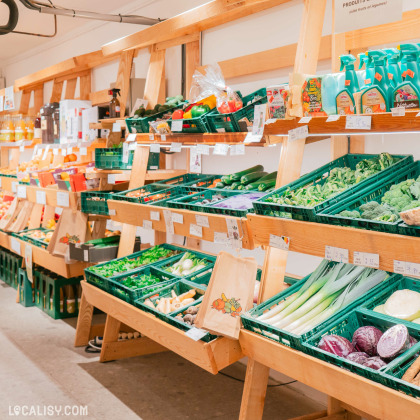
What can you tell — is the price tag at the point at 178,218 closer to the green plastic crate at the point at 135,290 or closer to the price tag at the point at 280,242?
the green plastic crate at the point at 135,290

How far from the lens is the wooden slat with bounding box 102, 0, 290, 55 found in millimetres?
3203

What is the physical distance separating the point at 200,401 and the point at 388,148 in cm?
190

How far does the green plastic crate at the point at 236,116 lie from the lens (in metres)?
3.03

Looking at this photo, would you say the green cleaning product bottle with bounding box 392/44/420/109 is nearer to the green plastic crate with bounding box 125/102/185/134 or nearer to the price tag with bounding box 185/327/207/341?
the price tag with bounding box 185/327/207/341

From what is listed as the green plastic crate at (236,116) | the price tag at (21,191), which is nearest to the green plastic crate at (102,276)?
the green plastic crate at (236,116)

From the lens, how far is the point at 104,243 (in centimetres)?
448

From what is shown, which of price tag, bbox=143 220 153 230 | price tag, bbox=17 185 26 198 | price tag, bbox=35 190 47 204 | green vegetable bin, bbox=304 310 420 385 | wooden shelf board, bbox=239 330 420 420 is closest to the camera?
wooden shelf board, bbox=239 330 420 420

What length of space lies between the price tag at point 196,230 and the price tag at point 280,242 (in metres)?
0.63

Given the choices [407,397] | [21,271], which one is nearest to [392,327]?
[407,397]

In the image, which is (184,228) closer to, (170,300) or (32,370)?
(170,300)

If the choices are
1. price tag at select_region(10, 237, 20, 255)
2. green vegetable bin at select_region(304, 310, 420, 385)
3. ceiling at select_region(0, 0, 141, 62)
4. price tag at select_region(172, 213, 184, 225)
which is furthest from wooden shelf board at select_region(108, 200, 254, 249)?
ceiling at select_region(0, 0, 141, 62)

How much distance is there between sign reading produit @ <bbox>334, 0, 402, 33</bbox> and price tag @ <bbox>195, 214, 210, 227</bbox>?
1.18m

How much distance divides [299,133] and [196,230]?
0.89 meters

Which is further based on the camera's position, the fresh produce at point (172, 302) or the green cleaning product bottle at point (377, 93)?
the fresh produce at point (172, 302)
